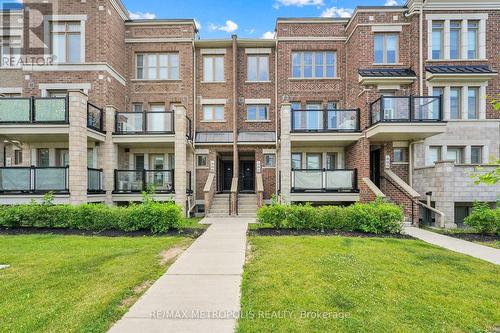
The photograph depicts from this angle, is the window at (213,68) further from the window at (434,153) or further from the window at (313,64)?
the window at (434,153)

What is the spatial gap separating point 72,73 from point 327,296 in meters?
16.4

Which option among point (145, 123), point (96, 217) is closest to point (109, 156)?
point (145, 123)

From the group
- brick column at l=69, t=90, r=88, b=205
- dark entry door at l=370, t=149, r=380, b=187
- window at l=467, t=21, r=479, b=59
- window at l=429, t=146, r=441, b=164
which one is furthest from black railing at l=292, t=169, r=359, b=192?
brick column at l=69, t=90, r=88, b=205

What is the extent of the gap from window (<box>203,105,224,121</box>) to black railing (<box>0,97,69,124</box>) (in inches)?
297

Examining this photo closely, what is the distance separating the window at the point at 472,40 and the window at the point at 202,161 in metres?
15.2

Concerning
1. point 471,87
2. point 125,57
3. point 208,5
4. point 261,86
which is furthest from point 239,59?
point 471,87

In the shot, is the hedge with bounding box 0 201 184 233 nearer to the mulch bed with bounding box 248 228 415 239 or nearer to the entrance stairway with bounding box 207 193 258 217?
the mulch bed with bounding box 248 228 415 239

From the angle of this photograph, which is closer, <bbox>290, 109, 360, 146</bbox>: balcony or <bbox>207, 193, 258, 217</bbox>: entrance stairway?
<bbox>290, 109, 360, 146</bbox>: balcony

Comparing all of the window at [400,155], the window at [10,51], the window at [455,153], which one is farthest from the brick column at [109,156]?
the window at [455,153]

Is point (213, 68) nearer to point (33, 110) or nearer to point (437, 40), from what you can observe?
point (33, 110)

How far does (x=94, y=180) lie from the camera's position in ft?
45.5

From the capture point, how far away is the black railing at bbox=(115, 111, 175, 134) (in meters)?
14.9

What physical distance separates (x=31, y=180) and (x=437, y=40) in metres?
20.8

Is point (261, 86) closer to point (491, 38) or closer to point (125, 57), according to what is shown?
point (125, 57)
